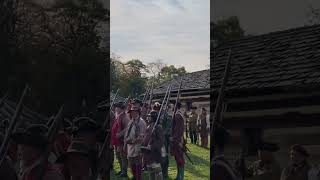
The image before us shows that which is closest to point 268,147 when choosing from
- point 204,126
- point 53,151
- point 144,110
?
point 204,126

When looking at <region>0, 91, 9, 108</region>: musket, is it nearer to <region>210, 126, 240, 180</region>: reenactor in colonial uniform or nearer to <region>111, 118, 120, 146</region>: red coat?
<region>111, 118, 120, 146</region>: red coat

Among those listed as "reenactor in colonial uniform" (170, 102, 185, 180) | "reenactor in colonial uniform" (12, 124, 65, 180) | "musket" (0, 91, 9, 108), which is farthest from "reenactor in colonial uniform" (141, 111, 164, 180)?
"musket" (0, 91, 9, 108)

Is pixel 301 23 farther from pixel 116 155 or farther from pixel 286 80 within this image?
pixel 116 155

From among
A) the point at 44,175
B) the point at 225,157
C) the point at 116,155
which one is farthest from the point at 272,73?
the point at 44,175

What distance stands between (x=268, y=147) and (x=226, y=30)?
958 mm

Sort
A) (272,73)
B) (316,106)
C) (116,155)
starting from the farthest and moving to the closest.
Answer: (116,155) → (272,73) → (316,106)

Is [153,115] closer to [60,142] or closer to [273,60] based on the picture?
[60,142]

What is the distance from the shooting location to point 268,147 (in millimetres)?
3910

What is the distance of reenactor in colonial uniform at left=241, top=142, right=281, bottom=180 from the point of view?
389cm

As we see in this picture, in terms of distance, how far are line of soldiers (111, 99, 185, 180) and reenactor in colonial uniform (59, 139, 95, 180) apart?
0.25m

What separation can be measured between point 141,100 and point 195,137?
627mm

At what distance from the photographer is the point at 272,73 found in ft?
13.1

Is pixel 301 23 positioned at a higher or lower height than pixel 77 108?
higher

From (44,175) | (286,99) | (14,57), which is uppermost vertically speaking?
(14,57)
